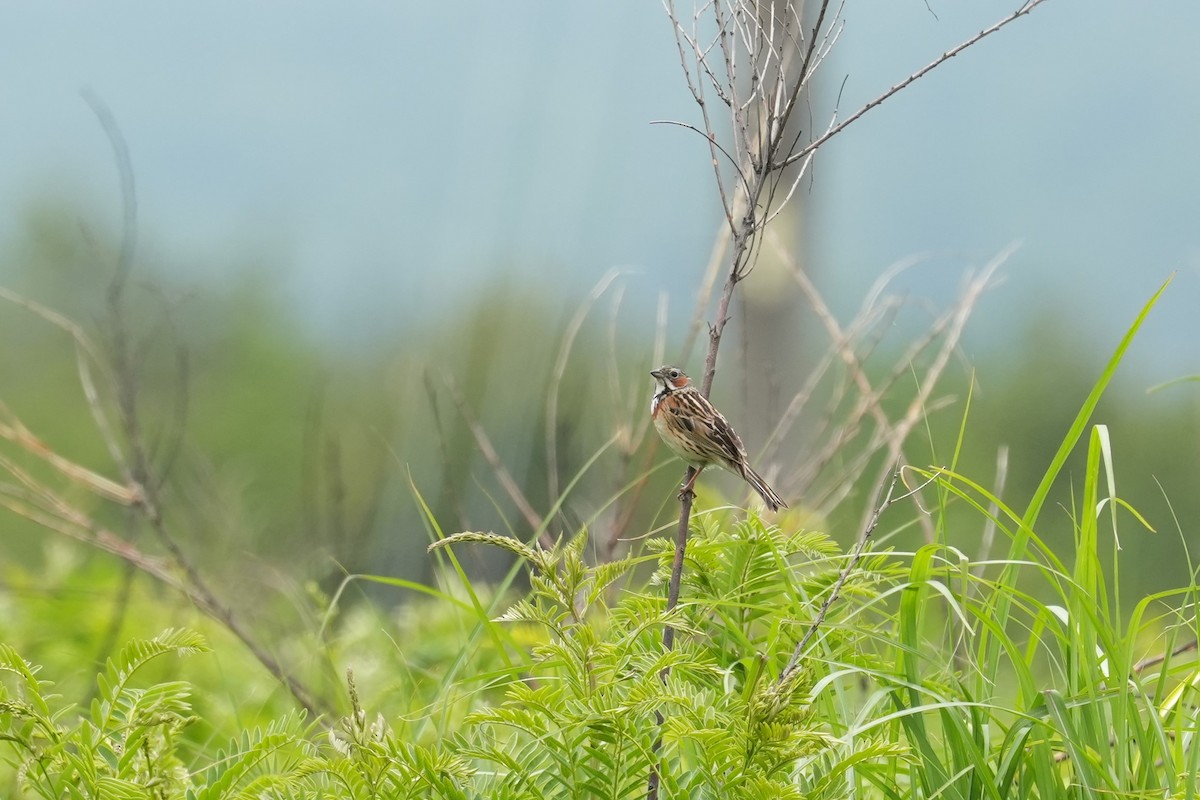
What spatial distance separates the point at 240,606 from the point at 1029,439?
3.72 metres

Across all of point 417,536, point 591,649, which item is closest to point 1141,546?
point 417,536

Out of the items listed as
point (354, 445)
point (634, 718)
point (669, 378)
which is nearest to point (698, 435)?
point (669, 378)

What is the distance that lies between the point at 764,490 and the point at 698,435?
180 mm

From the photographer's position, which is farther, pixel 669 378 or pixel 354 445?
pixel 354 445

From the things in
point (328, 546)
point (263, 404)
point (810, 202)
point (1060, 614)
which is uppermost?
point (810, 202)

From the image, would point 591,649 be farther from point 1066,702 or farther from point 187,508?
point 187,508

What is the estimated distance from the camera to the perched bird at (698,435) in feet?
7.20

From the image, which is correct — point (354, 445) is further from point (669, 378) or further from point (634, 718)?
point (634, 718)

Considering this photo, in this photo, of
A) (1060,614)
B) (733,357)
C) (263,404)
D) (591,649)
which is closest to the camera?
(591,649)

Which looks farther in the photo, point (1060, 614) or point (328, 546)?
point (328, 546)

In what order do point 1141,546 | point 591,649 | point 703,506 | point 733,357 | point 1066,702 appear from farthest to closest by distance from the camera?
point 1141,546 → point 733,357 → point 703,506 → point 1066,702 → point 591,649

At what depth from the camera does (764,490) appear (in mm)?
2262

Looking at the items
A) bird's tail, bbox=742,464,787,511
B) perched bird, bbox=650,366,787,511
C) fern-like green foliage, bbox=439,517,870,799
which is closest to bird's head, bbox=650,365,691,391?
perched bird, bbox=650,366,787,511

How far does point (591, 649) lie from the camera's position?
115 centimetres
